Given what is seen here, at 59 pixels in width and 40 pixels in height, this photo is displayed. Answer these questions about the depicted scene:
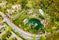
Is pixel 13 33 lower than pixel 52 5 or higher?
lower

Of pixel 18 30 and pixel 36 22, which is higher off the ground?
pixel 36 22

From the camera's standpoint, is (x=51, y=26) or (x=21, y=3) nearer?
(x=51, y=26)

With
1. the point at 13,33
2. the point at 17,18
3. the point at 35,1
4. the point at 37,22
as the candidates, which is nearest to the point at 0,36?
the point at 13,33

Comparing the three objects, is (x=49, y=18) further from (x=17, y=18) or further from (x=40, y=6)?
(x=17, y=18)

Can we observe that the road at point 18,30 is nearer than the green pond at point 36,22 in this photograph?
Yes

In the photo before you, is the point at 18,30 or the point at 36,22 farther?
the point at 36,22

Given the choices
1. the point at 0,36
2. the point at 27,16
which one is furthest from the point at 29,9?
the point at 0,36

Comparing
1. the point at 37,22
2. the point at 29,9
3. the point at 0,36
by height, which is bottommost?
the point at 0,36

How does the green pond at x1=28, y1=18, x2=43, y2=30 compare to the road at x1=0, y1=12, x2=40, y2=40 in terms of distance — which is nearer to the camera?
the road at x1=0, y1=12, x2=40, y2=40

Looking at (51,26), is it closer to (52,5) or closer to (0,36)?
(52,5)
